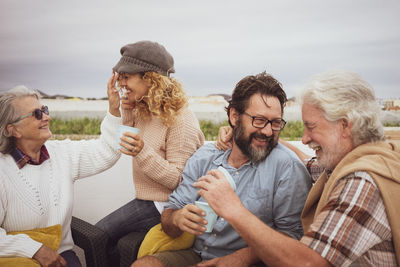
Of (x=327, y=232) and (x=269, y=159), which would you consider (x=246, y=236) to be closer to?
(x=327, y=232)

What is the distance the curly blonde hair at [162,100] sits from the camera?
8.69ft

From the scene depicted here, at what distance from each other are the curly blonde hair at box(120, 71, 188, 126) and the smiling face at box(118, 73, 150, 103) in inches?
1.3

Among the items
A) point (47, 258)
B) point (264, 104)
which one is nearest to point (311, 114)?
point (264, 104)

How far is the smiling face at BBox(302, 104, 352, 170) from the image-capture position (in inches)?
68.4

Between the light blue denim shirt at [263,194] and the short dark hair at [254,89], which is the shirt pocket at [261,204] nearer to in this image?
the light blue denim shirt at [263,194]

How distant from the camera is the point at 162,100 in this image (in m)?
2.69

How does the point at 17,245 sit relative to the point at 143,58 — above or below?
below

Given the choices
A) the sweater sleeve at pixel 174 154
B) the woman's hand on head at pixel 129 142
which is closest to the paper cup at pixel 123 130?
the woman's hand on head at pixel 129 142

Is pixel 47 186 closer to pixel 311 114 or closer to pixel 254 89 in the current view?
pixel 254 89

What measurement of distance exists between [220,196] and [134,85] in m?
1.48

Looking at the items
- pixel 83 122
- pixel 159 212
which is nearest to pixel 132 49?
pixel 159 212

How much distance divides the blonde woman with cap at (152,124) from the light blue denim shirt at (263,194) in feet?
0.71

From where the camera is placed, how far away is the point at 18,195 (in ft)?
7.29

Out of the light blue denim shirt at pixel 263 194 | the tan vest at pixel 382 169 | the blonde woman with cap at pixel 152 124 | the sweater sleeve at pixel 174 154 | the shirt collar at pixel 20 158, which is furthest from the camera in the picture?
the blonde woman with cap at pixel 152 124
